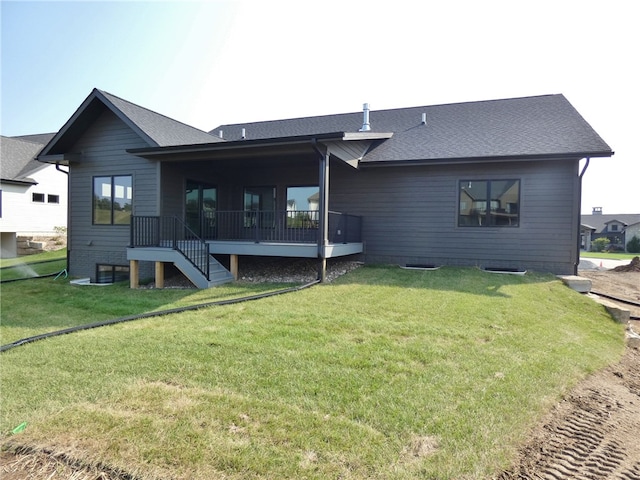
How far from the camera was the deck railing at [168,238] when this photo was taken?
868 centimetres

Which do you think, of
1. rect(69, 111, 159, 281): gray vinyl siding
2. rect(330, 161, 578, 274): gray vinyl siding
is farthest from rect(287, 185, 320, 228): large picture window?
rect(69, 111, 159, 281): gray vinyl siding

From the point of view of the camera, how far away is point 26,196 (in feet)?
61.0

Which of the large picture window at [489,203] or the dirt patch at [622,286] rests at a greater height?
the large picture window at [489,203]

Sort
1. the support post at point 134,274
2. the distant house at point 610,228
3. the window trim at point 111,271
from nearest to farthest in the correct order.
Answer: the support post at point 134,274 → the window trim at point 111,271 → the distant house at point 610,228

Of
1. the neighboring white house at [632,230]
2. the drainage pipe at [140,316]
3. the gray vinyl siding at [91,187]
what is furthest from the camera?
the neighboring white house at [632,230]

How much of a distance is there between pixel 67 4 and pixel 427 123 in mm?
10850

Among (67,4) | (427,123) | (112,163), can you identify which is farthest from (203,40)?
(427,123)

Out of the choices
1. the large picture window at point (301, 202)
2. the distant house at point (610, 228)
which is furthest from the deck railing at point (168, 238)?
the distant house at point (610, 228)

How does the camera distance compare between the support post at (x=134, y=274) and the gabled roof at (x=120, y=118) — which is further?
the gabled roof at (x=120, y=118)

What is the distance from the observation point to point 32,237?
59.8 feet

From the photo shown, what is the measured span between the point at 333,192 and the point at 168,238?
5.14 meters

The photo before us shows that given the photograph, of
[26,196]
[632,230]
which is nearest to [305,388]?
[26,196]

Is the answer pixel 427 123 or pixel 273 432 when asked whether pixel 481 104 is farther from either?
pixel 273 432

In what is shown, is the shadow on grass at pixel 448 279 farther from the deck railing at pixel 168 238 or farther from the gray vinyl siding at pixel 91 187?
the gray vinyl siding at pixel 91 187
